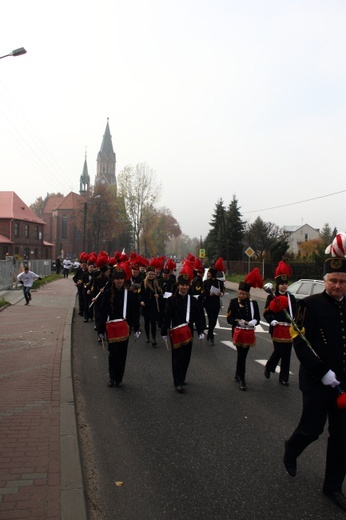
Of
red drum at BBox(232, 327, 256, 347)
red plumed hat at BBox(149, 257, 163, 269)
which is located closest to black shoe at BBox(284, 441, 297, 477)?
red drum at BBox(232, 327, 256, 347)

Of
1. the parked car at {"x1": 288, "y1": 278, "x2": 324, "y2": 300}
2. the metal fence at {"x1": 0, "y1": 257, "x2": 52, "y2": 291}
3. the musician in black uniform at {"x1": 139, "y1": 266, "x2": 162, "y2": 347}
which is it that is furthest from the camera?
the metal fence at {"x1": 0, "y1": 257, "x2": 52, "y2": 291}

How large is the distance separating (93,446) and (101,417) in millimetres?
830

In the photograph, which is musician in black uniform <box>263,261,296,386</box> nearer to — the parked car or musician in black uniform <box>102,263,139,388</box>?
musician in black uniform <box>102,263,139,388</box>

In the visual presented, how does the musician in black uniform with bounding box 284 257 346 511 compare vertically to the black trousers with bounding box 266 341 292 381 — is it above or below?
above

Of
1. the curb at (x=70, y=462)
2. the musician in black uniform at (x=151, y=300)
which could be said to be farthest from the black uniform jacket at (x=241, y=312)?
the musician in black uniform at (x=151, y=300)

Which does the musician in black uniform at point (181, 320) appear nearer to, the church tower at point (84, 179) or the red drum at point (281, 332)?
the red drum at point (281, 332)

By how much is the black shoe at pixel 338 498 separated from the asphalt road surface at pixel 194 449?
0.05 metres

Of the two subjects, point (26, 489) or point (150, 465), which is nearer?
point (26, 489)

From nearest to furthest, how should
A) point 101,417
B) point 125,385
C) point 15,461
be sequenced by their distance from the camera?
point 15,461, point 101,417, point 125,385

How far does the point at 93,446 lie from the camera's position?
451 cm

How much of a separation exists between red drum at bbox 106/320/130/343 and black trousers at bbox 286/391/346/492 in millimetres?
3472

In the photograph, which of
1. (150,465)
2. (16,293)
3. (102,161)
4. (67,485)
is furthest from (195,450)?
(102,161)

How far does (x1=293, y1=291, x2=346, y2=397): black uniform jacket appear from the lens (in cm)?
345

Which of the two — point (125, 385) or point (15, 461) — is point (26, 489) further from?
point (125, 385)
